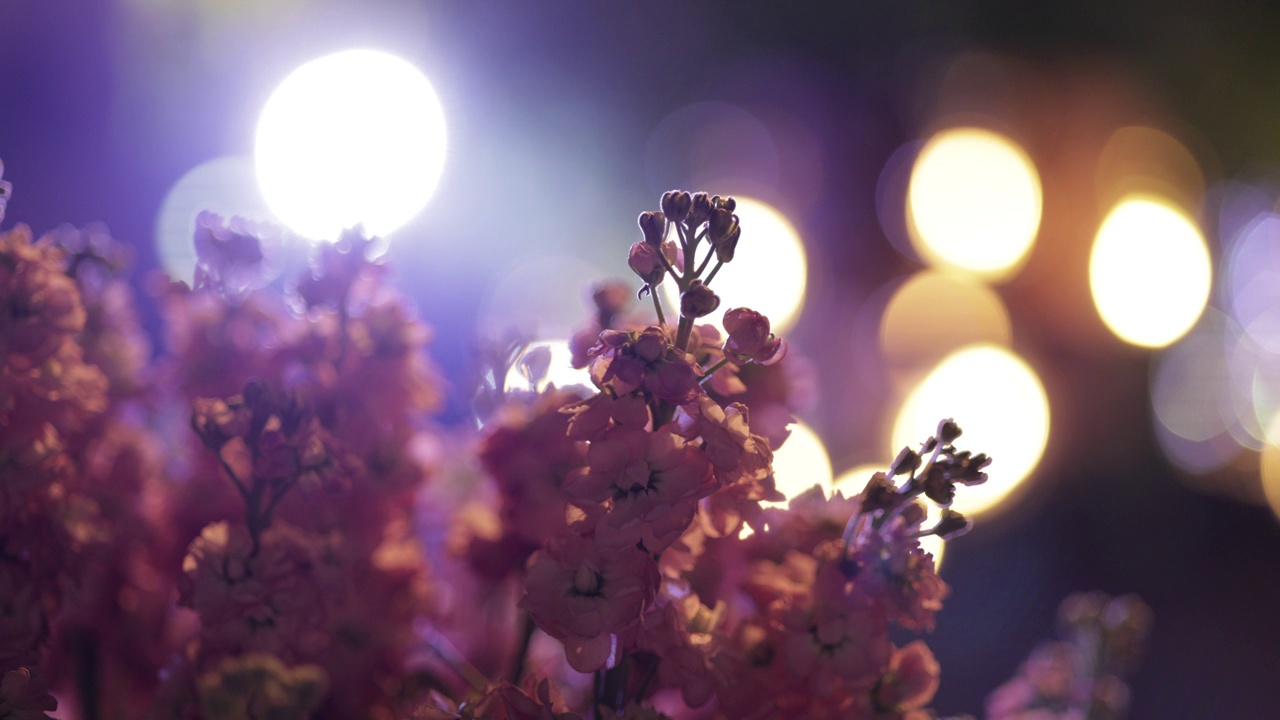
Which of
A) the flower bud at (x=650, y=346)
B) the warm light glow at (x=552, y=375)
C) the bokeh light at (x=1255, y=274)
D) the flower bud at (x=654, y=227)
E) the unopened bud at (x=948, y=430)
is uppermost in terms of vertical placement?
the bokeh light at (x=1255, y=274)

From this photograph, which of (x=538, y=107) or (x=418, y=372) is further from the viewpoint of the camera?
(x=538, y=107)

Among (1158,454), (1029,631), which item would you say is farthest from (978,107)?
(1029,631)

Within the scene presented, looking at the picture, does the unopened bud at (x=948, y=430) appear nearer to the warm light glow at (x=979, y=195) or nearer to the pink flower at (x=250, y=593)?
the pink flower at (x=250, y=593)

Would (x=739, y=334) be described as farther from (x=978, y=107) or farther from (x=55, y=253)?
(x=978, y=107)

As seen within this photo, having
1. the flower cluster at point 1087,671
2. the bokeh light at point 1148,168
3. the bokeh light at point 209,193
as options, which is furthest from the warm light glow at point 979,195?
the flower cluster at point 1087,671

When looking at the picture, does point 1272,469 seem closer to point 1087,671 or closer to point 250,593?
point 1087,671

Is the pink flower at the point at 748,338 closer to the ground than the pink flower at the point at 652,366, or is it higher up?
higher up

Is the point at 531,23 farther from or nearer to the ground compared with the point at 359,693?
farther from the ground

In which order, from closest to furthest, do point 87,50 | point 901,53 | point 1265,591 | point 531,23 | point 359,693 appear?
point 359,693 → point 87,50 → point 531,23 → point 1265,591 → point 901,53
